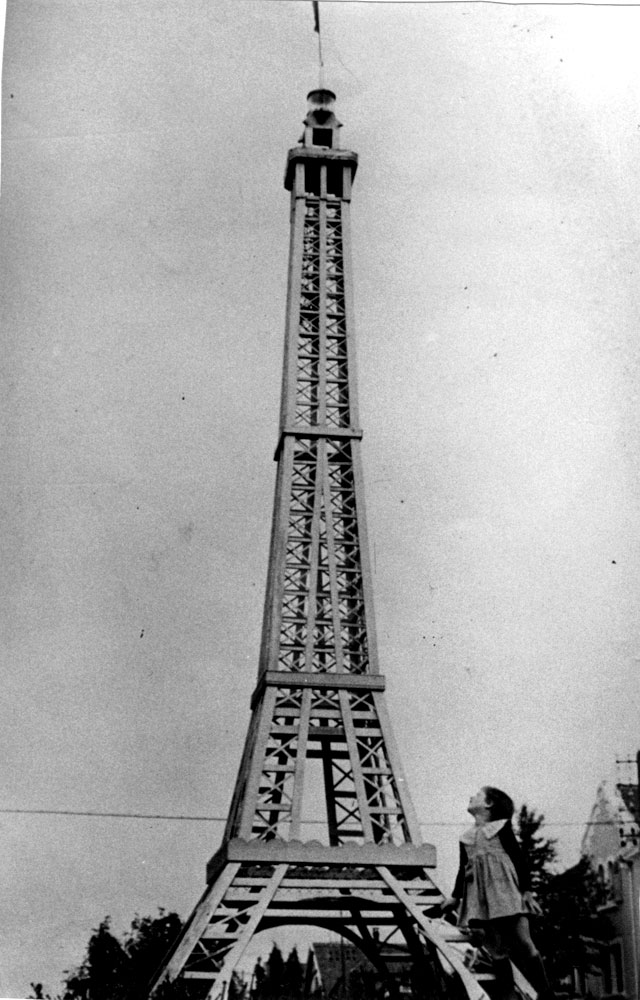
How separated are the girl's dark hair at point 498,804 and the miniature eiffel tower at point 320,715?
4.56m

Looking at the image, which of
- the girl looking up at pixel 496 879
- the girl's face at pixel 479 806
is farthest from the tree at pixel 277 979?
the girl's face at pixel 479 806

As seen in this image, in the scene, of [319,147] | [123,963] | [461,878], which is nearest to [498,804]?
[461,878]

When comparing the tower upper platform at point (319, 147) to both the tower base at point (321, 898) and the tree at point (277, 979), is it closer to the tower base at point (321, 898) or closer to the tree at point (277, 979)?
the tower base at point (321, 898)

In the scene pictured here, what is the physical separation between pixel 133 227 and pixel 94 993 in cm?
1281

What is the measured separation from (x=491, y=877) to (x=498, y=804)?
107 centimetres

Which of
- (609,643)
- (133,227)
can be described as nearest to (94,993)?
(609,643)

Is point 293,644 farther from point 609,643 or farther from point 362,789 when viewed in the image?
point 609,643

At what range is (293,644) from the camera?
96.9ft

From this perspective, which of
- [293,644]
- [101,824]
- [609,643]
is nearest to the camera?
[609,643]

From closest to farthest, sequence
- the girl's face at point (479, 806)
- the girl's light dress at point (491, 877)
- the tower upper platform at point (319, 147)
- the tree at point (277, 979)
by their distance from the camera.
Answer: the girl's light dress at point (491, 877), the girl's face at point (479, 806), the tree at point (277, 979), the tower upper platform at point (319, 147)

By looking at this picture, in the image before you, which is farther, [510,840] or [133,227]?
[133,227]

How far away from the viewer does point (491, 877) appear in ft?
67.8

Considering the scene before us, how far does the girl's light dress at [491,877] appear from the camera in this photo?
2055 centimetres

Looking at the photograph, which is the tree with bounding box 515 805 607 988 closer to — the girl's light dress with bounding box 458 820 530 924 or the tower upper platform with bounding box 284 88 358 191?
the girl's light dress with bounding box 458 820 530 924
